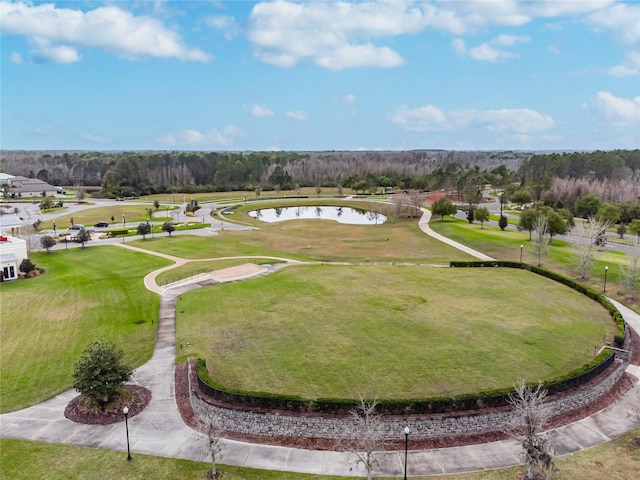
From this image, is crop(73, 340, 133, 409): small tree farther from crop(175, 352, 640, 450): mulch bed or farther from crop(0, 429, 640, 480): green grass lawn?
crop(175, 352, 640, 450): mulch bed

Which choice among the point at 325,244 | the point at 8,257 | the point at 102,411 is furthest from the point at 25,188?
the point at 102,411

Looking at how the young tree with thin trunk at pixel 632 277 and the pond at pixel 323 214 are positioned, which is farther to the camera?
the pond at pixel 323 214

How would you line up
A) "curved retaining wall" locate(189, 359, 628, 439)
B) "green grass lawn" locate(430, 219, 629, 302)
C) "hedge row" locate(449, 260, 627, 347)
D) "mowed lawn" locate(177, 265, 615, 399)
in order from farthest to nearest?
"green grass lawn" locate(430, 219, 629, 302), "hedge row" locate(449, 260, 627, 347), "mowed lawn" locate(177, 265, 615, 399), "curved retaining wall" locate(189, 359, 628, 439)

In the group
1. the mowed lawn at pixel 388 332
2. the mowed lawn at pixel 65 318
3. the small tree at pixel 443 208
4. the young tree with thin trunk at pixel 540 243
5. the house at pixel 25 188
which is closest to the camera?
the mowed lawn at pixel 388 332

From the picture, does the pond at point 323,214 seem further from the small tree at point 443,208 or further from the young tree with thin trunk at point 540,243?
the young tree with thin trunk at point 540,243

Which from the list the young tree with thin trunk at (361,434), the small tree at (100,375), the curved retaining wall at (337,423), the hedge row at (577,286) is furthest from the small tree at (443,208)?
the small tree at (100,375)

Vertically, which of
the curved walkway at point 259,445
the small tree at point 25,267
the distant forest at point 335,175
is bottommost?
the curved walkway at point 259,445

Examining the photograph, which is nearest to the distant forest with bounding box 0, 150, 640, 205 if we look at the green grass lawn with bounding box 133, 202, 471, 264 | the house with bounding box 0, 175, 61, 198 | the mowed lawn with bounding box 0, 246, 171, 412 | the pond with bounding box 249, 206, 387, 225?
the house with bounding box 0, 175, 61, 198
